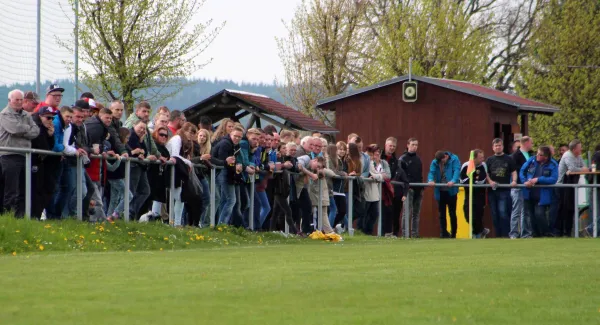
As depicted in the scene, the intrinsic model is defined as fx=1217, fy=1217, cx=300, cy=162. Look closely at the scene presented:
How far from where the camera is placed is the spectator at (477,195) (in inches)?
1043

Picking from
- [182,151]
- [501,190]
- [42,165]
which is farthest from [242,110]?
[42,165]

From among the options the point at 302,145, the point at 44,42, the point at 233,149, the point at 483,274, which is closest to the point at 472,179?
the point at 302,145

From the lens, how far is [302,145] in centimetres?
2278

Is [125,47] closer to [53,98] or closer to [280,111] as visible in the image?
[280,111]

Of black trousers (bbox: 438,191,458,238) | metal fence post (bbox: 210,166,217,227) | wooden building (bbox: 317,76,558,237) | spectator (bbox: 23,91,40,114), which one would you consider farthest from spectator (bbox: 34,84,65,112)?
wooden building (bbox: 317,76,558,237)

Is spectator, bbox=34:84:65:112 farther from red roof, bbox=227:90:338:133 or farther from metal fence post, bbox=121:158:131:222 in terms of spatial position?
red roof, bbox=227:90:338:133

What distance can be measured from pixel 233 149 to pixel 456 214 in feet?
26.9

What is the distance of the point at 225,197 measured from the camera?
790 inches

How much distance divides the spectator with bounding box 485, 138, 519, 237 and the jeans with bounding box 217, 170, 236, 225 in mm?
7883

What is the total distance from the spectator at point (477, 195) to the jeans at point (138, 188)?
995cm

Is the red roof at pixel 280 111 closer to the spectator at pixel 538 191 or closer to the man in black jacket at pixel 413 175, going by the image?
the man in black jacket at pixel 413 175

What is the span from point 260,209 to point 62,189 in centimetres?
522

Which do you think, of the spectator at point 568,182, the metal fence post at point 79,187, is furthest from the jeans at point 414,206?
the metal fence post at point 79,187

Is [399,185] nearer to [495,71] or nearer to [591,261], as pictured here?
[591,261]
